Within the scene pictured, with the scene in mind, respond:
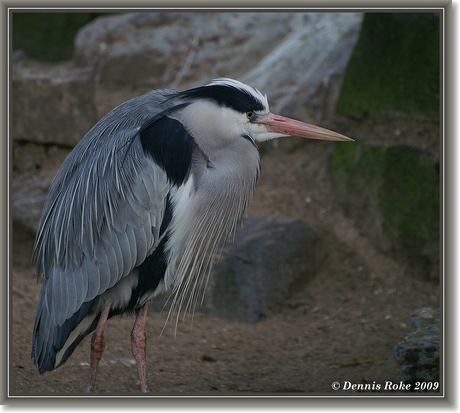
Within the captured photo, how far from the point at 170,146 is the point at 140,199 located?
1.00 ft

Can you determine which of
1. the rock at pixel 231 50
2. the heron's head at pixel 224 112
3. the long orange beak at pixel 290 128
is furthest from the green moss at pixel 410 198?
the heron's head at pixel 224 112

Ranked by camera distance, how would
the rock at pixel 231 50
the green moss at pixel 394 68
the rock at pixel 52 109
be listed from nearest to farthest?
the green moss at pixel 394 68
the rock at pixel 52 109
the rock at pixel 231 50

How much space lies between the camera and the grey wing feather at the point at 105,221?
3529mm

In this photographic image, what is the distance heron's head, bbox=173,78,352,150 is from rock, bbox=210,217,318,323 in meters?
1.65

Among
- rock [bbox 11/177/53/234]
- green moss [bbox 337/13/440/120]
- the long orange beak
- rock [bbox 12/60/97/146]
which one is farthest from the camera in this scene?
rock [bbox 12/60/97/146]

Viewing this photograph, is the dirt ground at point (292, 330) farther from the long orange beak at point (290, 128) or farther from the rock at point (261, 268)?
the long orange beak at point (290, 128)

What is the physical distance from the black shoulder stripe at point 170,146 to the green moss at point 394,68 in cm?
244

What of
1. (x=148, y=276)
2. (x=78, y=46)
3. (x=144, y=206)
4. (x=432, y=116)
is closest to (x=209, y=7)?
(x=144, y=206)

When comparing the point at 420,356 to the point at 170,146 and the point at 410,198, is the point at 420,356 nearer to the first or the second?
the point at 170,146

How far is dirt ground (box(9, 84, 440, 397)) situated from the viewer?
163 inches

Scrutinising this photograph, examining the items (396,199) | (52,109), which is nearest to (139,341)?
(396,199)

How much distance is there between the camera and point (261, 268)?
16.8 ft

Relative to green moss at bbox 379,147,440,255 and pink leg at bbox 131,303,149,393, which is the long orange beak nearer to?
pink leg at bbox 131,303,149,393

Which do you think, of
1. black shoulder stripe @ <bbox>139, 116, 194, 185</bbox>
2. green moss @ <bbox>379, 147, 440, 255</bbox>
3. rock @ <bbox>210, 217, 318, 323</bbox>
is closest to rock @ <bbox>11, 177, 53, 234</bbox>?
rock @ <bbox>210, 217, 318, 323</bbox>
